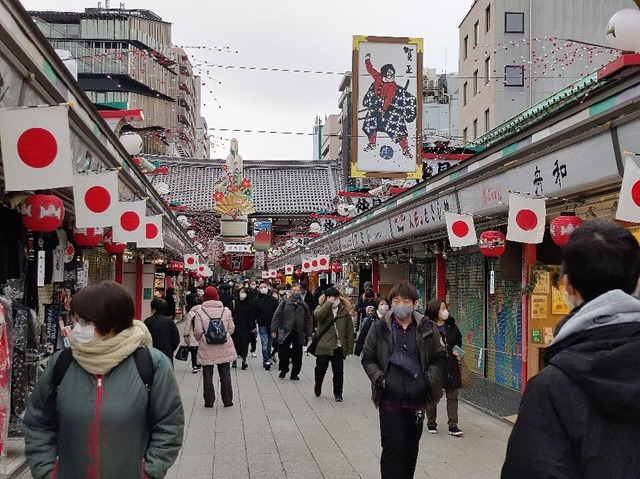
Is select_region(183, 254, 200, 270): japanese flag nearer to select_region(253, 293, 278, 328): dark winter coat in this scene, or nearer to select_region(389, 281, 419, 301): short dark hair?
select_region(253, 293, 278, 328): dark winter coat

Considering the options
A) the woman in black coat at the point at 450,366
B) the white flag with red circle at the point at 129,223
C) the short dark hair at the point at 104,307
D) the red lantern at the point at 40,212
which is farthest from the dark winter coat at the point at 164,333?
the short dark hair at the point at 104,307

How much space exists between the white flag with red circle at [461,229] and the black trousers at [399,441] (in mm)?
5675

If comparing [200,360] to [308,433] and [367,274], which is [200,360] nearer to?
[308,433]

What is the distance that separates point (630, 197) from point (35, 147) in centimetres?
457

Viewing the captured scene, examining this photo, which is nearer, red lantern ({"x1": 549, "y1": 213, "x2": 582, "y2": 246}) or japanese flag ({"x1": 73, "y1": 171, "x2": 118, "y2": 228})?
japanese flag ({"x1": 73, "y1": 171, "x2": 118, "y2": 228})

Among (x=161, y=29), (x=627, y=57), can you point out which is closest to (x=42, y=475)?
(x=627, y=57)

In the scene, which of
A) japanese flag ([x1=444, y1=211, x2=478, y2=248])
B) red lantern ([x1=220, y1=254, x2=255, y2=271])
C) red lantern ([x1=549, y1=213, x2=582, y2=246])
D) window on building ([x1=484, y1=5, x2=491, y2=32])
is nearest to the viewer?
red lantern ([x1=549, y1=213, x2=582, y2=246])

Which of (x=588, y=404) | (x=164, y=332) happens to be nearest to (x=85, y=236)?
(x=164, y=332)

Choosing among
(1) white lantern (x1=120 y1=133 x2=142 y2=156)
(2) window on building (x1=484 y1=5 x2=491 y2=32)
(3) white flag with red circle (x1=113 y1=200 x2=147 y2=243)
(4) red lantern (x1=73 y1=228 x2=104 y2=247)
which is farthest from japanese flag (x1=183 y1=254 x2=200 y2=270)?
(4) red lantern (x1=73 y1=228 x2=104 y2=247)

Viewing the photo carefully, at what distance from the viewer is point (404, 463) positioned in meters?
5.47

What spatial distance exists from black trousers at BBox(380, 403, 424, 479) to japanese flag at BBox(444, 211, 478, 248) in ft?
18.6

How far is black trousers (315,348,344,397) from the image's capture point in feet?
37.4

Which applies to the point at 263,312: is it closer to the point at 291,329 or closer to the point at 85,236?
the point at 291,329

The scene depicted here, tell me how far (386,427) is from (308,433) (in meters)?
3.51
